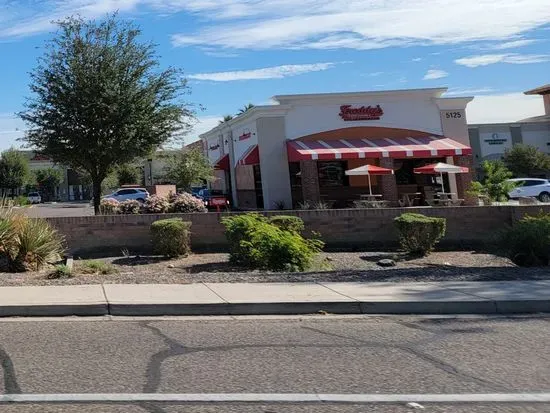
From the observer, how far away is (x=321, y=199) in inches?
1249

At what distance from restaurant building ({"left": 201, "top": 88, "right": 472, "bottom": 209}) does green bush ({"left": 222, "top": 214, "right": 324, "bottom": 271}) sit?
55.0 feet

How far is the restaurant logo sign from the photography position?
32188 millimetres

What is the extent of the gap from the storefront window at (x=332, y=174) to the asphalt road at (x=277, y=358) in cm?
2517

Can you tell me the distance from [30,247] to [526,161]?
60010 millimetres

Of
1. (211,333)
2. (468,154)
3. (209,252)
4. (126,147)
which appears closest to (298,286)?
(211,333)

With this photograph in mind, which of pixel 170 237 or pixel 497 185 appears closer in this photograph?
pixel 170 237

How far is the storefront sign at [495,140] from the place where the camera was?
70.4m

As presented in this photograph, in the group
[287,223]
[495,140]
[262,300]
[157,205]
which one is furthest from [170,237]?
[495,140]

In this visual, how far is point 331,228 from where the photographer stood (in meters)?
16.8

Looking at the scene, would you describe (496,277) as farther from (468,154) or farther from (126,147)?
(468,154)

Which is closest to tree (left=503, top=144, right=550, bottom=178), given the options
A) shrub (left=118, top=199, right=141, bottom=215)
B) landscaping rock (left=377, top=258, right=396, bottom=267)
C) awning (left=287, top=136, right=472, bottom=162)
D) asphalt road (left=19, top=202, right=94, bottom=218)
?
awning (left=287, top=136, right=472, bottom=162)

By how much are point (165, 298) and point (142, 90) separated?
54.8ft

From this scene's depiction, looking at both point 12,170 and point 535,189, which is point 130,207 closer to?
point 535,189

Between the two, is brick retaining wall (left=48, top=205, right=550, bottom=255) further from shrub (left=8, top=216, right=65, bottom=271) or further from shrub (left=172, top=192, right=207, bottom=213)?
shrub (left=172, top=192, right=207, bottom=213)
